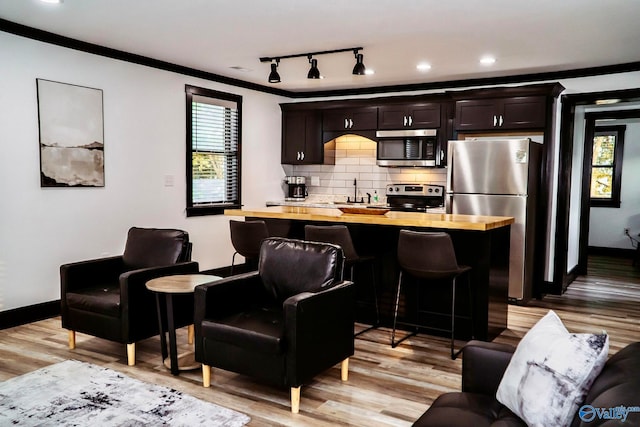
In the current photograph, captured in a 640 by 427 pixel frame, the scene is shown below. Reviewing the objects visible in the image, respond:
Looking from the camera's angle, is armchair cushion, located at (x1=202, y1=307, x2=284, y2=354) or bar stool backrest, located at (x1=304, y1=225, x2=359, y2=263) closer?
armchair cushion, located at (x1=202, y1=307, x2=284, y2=354)

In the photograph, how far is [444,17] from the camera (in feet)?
13.0

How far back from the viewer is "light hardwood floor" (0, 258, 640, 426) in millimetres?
3004

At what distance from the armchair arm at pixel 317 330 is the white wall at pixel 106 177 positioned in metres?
2.94

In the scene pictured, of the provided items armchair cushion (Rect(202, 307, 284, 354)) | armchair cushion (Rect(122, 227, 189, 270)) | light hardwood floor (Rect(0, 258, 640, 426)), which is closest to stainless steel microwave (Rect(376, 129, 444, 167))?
light hardwood floor (Rect(0, 258, 640, 426))

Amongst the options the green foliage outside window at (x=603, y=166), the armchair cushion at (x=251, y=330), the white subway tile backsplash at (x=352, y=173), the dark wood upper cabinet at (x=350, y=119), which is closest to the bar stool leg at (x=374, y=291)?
the armchair cushion at (x=251, y=330)

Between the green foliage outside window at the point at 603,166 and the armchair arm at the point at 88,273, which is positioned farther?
the green foliage outside window at the point at 603,166

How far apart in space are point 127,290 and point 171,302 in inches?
15.6

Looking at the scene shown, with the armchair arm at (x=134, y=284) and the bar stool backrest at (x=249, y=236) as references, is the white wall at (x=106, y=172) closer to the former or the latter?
the bar stool backrest at (x=249, y=236)

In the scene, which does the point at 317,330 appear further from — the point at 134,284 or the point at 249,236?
the point at 249,236

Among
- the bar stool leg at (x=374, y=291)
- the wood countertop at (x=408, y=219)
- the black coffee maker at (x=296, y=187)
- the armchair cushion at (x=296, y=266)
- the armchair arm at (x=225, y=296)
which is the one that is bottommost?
the bar stool leg at (x=374, y=291)

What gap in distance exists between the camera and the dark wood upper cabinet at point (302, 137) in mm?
7519

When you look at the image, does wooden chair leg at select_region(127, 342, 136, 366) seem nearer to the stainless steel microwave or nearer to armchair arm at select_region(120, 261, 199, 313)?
armchair arm at select_region(120, 261, 199, 313)

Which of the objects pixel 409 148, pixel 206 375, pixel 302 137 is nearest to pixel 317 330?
pixel 206 375

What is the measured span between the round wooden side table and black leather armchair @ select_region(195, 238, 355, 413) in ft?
0.80
